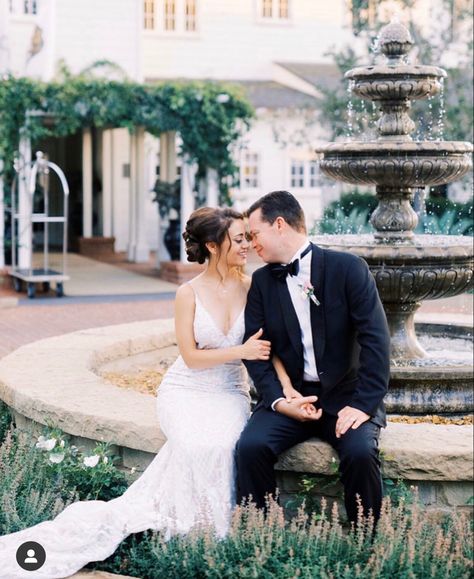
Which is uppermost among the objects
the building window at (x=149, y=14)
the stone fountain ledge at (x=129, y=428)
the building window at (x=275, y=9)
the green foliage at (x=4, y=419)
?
the building window at (x=275, y=9)

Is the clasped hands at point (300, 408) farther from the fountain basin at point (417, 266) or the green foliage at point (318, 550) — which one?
the fountain basin at point (417, 266)

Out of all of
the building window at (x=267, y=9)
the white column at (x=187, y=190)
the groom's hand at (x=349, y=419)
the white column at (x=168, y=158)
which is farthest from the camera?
the building window at (x=267, y=9)

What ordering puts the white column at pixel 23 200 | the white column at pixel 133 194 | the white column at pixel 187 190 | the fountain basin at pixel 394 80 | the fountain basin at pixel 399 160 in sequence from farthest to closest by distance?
the white column at pixel 133 194 → the white column at pixel 187 190 → the white column at pixel 23 200 → the fountain basin at pixel 394 80 → the fountain basin at pixel 399 160

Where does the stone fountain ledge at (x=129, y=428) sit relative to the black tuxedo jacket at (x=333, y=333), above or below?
below

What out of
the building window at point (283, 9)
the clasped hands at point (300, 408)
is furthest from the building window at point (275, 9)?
the clasped hands at point (300, 408)

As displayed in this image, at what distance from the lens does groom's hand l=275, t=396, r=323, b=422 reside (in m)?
5.02

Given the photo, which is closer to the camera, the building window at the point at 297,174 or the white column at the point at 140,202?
the white column at the point at 140,202

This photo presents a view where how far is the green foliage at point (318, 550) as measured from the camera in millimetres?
4449

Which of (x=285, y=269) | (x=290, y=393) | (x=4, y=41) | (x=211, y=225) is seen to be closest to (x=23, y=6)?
(x=4, y=41)

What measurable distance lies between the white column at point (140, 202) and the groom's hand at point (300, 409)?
53.1 ft

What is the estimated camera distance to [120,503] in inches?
204

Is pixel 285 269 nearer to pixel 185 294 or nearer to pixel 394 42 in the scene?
pixel 185 294

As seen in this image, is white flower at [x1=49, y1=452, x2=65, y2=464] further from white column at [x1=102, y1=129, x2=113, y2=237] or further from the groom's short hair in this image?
white column at [x1=102, y1=129, x2=113, y2=237]

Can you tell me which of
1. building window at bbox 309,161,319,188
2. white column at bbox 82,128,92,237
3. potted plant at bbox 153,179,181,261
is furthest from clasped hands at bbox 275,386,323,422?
building window at bbox 309,161,319,188
